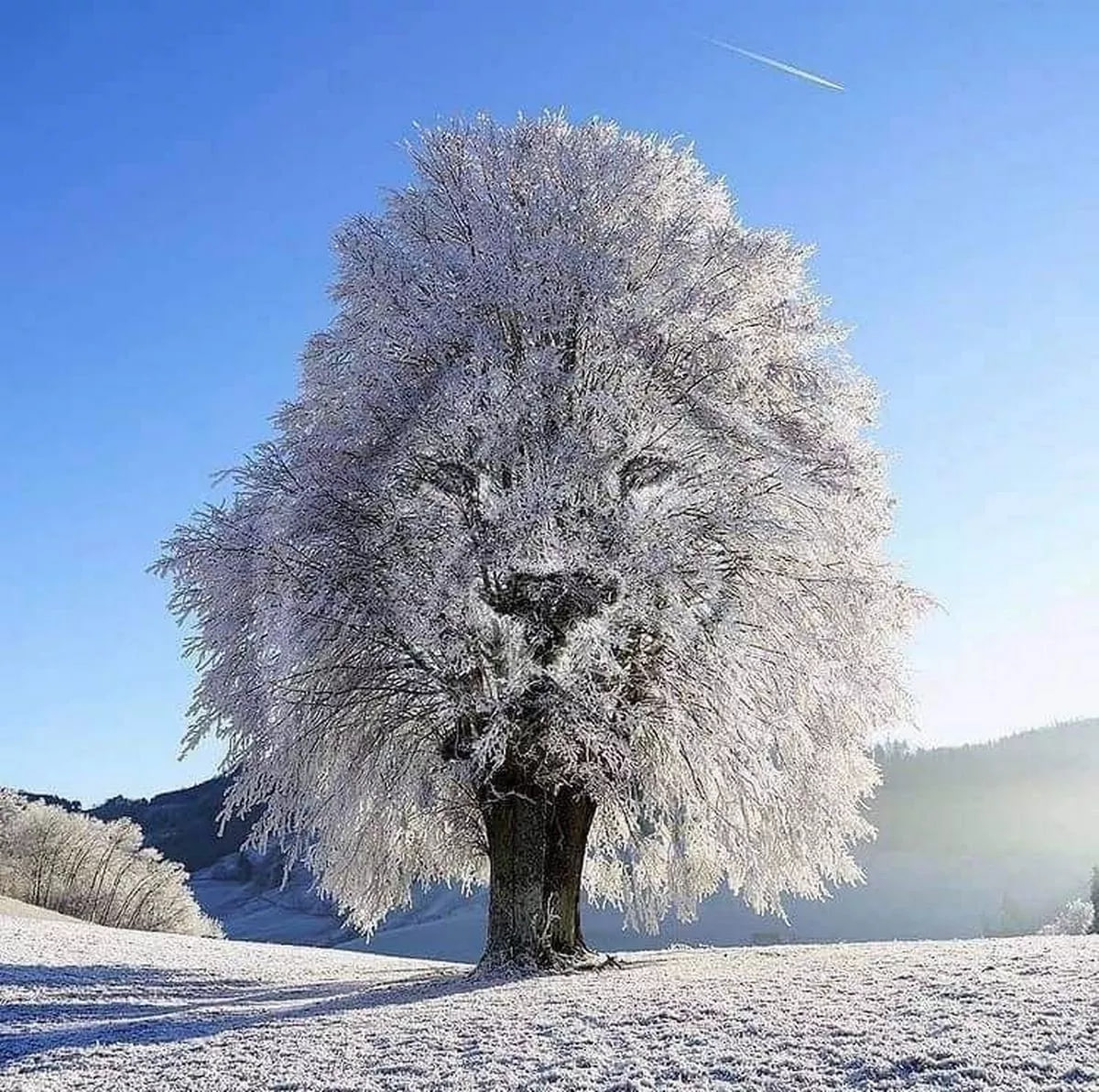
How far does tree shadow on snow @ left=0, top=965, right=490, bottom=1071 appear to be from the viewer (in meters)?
10.6

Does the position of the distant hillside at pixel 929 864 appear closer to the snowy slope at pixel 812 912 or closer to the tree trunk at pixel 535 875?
the snowy slope at pixel 812 912

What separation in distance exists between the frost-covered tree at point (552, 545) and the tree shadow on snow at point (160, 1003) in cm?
195

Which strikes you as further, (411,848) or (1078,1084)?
(411,848)

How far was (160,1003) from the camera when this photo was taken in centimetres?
1332

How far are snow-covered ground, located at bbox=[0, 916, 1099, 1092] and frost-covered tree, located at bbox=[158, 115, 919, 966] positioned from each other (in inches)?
96.0

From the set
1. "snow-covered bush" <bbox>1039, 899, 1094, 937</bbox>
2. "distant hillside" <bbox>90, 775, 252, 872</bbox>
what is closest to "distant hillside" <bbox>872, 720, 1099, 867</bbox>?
"snow-covered bush" <bbox>1039, 899, 1094, 937</bbox>

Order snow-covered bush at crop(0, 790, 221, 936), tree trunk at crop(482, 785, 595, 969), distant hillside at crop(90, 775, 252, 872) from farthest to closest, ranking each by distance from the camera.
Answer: distant hillside at crop(90, 775, 252, 872), snow-covered bush at crop(0, 790, 221, 936), tree trunk at crop(482, 785, 595, 969)

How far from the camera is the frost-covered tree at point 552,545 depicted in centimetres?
1292

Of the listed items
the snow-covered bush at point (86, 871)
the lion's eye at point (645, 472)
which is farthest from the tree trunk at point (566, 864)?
the snow-covered bush at point (86, 871)

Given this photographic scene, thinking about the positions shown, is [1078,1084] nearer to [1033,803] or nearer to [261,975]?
[261,975]

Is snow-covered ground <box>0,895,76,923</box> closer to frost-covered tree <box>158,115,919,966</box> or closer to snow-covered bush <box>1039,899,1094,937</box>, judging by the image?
frost-covered tree <box>158,115,919,966</box>

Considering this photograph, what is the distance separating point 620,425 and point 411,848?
330 inches

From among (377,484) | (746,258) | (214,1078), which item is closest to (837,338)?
(746,258)

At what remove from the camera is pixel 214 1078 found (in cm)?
842
